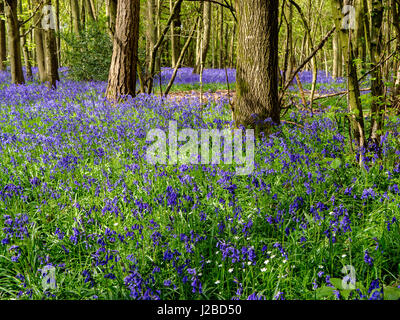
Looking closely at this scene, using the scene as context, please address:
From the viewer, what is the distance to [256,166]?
4.09 m

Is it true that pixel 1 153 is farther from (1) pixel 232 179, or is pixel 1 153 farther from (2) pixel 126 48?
(2) pixel 126 48

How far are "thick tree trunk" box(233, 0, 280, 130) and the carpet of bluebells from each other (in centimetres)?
50

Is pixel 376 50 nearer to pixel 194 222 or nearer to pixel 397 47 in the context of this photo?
pixel 397 47

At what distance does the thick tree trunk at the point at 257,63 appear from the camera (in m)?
5.16

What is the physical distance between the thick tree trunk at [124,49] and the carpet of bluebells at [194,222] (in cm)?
286

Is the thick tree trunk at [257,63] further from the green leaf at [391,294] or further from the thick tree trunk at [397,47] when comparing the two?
the green leaf at [391,294]

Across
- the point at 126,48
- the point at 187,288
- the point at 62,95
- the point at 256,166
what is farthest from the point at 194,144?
the point at 62,95

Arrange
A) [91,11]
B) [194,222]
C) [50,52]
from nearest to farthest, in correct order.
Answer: [194,222], [50,52], [91,11]

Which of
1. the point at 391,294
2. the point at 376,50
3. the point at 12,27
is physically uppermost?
the point at 12,27

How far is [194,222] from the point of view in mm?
3012

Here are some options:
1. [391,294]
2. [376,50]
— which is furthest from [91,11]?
[391,294]

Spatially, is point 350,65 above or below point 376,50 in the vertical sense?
below

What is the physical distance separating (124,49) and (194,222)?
19.8 feet
